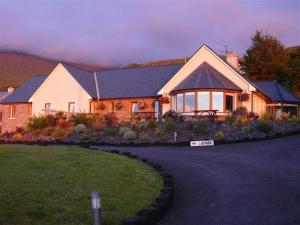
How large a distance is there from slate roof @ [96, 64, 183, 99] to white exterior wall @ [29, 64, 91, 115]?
1782 millimetres

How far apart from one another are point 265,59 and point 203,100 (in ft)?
92.8

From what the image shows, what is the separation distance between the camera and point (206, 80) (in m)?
32.4

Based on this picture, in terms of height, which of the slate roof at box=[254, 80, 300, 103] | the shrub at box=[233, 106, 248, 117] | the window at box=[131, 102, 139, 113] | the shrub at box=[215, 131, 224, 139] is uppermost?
the slate roof at box=[254, 80, 300, 103]

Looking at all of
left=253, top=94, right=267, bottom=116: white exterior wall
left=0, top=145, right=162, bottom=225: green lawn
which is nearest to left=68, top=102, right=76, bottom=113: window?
left=253, top=94, right=267, bottom=116: white exterior wall

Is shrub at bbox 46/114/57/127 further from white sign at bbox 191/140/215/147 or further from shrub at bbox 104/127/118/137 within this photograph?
white sign at bbox 191/140/215/147

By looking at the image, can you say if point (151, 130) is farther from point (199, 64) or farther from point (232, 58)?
point (232, 58)

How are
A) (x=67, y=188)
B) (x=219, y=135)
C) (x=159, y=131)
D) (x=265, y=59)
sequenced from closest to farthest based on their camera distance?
(x=67, y=188)
(x=219, y=135)
(x=159, y=131)
(x=265, y=59)

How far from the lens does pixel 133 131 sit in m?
25.1

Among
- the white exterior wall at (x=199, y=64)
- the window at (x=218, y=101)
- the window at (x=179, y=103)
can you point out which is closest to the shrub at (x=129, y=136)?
the window at (x=218, y=101)

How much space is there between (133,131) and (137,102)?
12.5 metres

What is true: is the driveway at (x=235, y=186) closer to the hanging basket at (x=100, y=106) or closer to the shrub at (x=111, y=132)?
the shrub at (x=111, y=132)

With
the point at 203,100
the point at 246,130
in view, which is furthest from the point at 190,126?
the point at 203,100

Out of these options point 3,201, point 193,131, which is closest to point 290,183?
point 3,201

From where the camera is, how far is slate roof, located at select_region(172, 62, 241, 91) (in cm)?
3197
